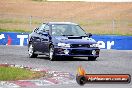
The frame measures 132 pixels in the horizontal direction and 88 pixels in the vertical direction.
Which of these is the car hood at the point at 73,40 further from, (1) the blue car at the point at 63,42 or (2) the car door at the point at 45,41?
(2) the car door at the point at 45,41

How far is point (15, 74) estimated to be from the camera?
1361cm

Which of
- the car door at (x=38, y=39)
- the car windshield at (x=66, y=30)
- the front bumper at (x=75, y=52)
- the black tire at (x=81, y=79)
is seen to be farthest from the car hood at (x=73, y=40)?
the black tire at (x=81, y=79)

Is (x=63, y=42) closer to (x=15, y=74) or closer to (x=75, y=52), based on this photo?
(x=75, y=52)

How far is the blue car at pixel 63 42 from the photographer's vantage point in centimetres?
1969

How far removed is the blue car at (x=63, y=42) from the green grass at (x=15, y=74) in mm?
4797

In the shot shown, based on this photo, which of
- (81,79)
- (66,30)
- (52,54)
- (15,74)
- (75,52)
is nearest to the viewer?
(81,79)

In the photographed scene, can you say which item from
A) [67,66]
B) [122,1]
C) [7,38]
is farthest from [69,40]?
[122,1]

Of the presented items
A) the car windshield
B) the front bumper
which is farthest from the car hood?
the car windshield

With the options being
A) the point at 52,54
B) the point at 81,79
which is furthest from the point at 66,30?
the point at 81,79

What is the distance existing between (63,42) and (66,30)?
3.13 ft

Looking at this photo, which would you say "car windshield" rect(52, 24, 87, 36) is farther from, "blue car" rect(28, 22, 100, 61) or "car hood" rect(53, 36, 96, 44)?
"car hood" rect(53, 36, 96, 44)

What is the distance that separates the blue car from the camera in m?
19.7

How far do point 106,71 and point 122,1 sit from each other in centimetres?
6047

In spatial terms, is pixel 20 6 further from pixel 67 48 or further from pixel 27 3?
pixel 67 48
